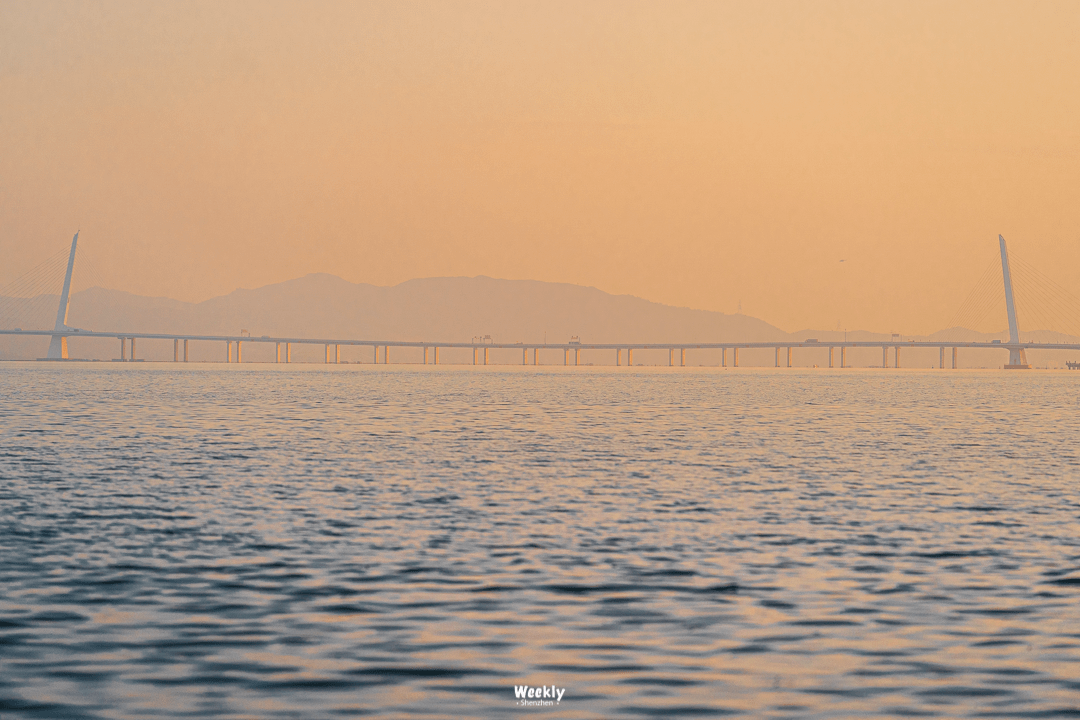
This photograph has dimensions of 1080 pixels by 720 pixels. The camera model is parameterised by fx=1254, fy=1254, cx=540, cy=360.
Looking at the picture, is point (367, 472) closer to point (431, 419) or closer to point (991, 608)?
point (991, 608)

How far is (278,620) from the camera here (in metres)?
13.3

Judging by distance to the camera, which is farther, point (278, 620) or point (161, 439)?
point (161, 439)


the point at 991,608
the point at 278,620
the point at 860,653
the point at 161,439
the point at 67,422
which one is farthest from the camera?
the point at 67,422

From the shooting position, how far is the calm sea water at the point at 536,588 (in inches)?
416

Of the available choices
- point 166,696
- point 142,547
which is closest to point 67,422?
point 142,547

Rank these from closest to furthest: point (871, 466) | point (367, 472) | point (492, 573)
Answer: point (492, 573) → point (367, 472) → point (871, 466)

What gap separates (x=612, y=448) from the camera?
140 ft

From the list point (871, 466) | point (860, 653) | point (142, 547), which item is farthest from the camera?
point (871, 466)

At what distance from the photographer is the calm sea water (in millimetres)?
10562

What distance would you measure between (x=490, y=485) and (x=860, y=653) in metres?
17.6

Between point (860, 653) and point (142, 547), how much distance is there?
36.7ft

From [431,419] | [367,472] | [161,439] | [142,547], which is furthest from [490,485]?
[431,419]

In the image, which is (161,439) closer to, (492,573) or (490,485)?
(490,485)

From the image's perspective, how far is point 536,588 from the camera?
50.2ft
